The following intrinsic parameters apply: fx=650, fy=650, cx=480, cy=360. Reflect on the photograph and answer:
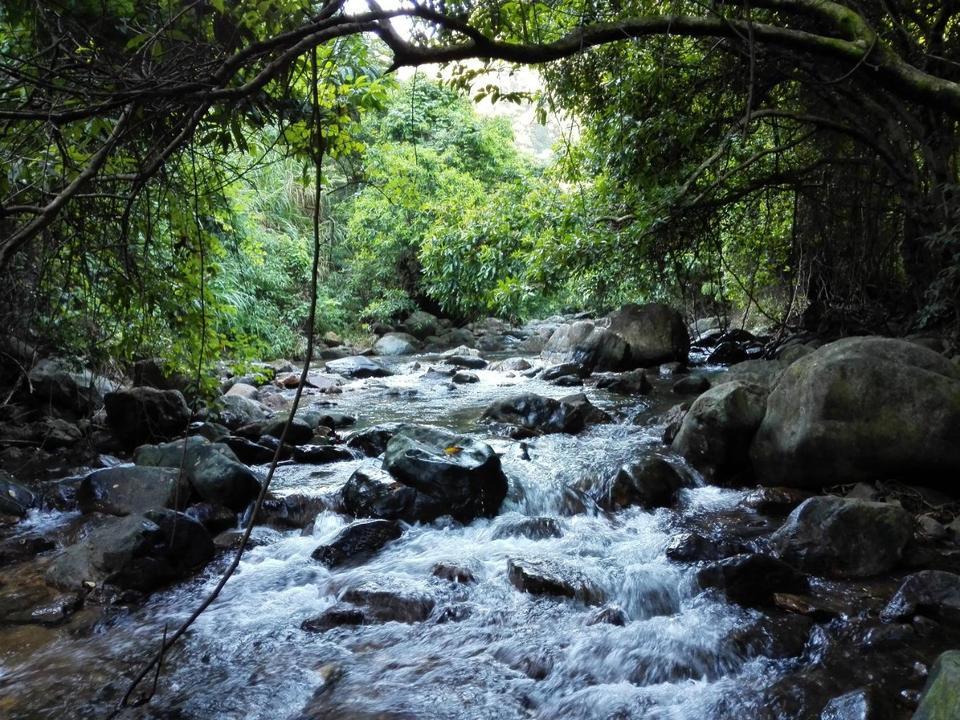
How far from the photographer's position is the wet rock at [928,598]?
11.5ft

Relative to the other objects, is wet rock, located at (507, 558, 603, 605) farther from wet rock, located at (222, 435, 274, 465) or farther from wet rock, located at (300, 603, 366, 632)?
wet rock, located at (222, 435, 274, 465)

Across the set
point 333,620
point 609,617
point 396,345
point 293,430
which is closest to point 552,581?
point 609,617

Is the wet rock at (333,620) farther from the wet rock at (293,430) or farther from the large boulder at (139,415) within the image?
the large boulder at (139,415)

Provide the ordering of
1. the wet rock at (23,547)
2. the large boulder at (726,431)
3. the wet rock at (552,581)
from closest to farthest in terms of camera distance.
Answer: the wet rock at (552,581) → the wet rock at (23,547) → the large boulder at (726,431)

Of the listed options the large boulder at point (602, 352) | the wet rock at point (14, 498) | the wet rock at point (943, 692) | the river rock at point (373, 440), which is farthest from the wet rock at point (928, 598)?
the large boulder at point (602, 352)

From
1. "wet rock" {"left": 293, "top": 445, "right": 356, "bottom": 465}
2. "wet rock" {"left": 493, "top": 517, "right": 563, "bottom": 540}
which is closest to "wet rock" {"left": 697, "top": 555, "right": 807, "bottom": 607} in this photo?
"wet rock" {"left": 493, "top": 517, "right": 563, "bottom": 540}

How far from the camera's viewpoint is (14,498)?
18.7ft

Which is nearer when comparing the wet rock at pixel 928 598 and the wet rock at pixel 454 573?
the wet rock at pixel 928 598

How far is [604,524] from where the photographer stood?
538 cm

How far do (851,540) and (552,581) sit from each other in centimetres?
193

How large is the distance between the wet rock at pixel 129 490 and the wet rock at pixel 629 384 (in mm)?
6911

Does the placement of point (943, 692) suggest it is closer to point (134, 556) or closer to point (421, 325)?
point (134, 556)

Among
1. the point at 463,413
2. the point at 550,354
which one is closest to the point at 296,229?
the point at 550,354

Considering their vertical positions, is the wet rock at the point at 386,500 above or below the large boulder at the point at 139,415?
below
